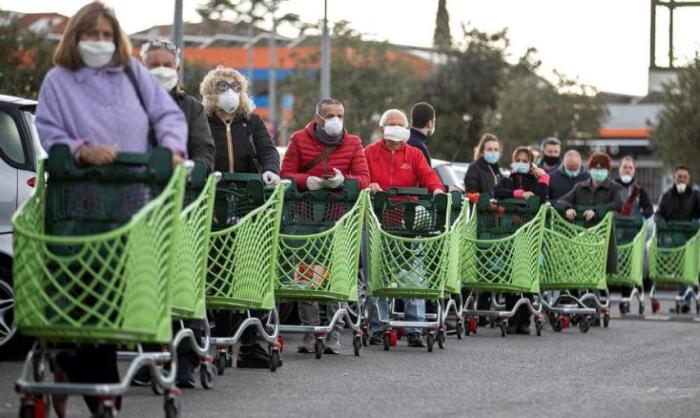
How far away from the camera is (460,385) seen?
37.3 feet

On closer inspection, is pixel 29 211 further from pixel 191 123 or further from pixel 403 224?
pixel 403 224

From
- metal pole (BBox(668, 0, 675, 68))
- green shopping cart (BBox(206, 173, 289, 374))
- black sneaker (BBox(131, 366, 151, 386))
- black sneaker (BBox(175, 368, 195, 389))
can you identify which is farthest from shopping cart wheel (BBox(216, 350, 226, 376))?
metal pole (BBox(668, 0, 675, 68))

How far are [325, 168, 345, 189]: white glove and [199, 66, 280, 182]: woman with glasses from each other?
0.86m

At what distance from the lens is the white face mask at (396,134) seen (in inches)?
608

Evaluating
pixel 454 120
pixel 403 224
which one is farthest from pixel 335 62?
pixel 403 224

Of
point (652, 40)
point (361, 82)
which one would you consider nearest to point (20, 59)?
point (652, 40)

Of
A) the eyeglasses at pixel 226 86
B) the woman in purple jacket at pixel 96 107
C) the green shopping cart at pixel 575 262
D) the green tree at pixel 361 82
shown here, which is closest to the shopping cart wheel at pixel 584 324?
the green shopping cart at pixel 575 262

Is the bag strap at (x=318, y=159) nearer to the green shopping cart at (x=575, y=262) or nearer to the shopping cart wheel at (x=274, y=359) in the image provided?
the shopping cart wheel at (x=274, y=359)

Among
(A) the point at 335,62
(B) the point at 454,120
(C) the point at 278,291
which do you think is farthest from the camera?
(A) the point at 335,62

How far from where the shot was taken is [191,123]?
1098 cm

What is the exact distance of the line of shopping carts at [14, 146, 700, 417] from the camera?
319 inches

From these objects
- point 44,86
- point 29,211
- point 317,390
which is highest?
point 44,86

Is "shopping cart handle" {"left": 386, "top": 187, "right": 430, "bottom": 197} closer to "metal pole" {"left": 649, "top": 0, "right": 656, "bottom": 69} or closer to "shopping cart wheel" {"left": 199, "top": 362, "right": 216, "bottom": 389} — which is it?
"shopping cart wheel" {"left": 199, "top": 362, "right": 216, "bottom": 389}

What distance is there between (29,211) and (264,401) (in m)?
2.20
